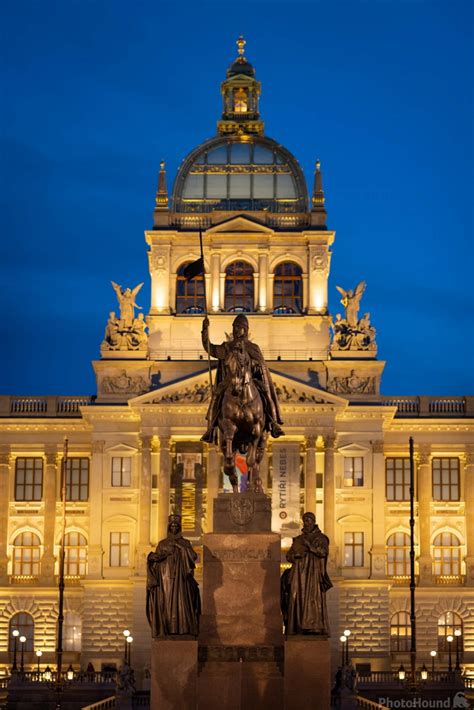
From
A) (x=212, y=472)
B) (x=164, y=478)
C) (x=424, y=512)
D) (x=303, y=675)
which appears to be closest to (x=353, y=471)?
(x=424, y=512)

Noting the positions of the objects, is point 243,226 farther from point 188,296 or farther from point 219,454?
point 219,454

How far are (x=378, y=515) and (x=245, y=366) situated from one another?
59262 mm

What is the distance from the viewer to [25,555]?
312ft

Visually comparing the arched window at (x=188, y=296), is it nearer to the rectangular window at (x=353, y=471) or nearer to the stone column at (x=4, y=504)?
the rectangular window at (x=353, y=471)

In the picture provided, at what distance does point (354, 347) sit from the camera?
309 ft

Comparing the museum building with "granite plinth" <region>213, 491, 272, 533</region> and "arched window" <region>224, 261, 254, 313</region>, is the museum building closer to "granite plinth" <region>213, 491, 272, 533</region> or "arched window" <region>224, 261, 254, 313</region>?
"arched window" <region>224, 261, 254, 313</region>

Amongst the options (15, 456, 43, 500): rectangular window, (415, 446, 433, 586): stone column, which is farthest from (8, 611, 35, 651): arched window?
(415, 446, 433, 586): stone column

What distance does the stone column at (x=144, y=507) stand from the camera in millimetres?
90312

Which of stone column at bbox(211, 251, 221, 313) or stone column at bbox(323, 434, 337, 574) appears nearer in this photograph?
stone column at bbox(323, 434, 337, 574)

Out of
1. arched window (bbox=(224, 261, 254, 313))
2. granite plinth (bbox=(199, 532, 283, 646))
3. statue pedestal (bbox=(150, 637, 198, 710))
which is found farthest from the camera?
arched window (bbox=(224, 261, 254, 313))

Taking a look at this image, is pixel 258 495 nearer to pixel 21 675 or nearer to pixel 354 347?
pixel 21 675

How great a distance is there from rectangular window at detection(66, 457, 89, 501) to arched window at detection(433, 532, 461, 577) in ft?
64.1

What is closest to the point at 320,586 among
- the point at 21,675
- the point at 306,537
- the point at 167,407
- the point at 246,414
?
the point at 306,537

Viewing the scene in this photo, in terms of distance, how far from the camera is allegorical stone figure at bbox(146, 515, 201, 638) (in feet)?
106
